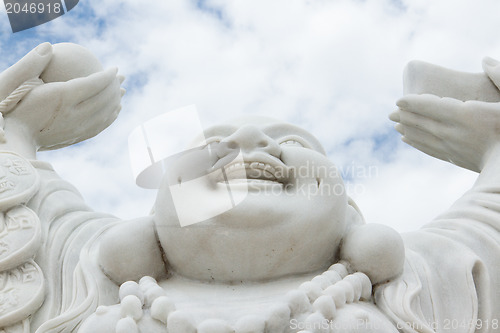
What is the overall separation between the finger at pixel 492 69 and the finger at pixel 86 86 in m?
2.16

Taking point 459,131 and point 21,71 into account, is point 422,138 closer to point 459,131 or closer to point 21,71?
point 459,131

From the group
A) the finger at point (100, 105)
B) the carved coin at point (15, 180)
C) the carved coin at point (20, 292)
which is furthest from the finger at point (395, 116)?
the carved coin at point (20, 292)

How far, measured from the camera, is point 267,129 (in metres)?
2.90

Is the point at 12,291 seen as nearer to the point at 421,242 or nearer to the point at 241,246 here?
the point at 241,246

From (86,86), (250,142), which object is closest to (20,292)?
(250,142)

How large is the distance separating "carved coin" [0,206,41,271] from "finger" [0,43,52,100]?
2.95 feet

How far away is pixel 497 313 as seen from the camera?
263cm

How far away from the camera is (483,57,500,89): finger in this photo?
3506 millimetres

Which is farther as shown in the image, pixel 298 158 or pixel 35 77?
pixel 35 77

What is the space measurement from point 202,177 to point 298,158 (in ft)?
1.35

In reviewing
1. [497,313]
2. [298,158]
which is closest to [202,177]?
[298,158]

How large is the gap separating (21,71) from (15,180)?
812mm

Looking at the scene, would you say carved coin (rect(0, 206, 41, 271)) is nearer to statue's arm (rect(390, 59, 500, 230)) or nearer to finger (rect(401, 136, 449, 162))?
statue's arm (rect(390, 59, 500, 230))
